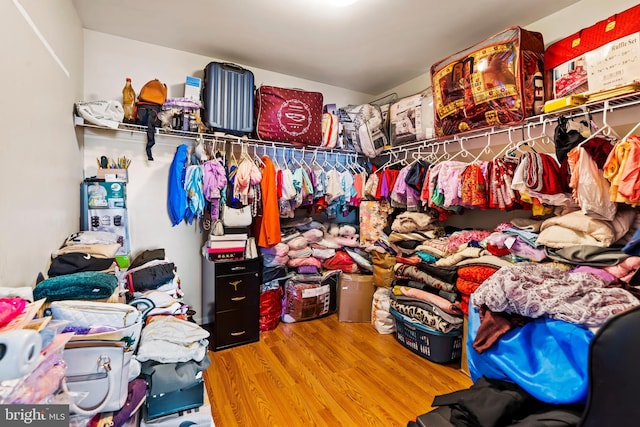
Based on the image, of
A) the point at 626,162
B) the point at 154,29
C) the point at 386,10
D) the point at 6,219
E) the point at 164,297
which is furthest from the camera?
the point at 154,29

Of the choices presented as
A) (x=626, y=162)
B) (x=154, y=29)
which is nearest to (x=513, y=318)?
(x=626, y=162)

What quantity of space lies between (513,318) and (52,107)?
2.44 m

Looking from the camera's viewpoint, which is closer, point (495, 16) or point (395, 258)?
point (495, 16)

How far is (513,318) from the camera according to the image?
1.17 meters

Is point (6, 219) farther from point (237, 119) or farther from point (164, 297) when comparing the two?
point (237, 119)

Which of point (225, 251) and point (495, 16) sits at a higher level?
point (495, 16)

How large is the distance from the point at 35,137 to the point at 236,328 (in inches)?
75.0

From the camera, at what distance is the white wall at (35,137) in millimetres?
1111

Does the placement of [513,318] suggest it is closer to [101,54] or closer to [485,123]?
[485,123]

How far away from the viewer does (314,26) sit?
2363mm

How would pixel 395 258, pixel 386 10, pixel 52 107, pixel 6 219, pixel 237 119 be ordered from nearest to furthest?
pixel 6 219 < pixel 52 107 < pixel 386 10 < pixel 237 119 < pixel 395 258

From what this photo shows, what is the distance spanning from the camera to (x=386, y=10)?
2160mm

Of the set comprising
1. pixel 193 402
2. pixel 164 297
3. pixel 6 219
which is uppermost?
pixel 6 219

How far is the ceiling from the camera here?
2107mm
